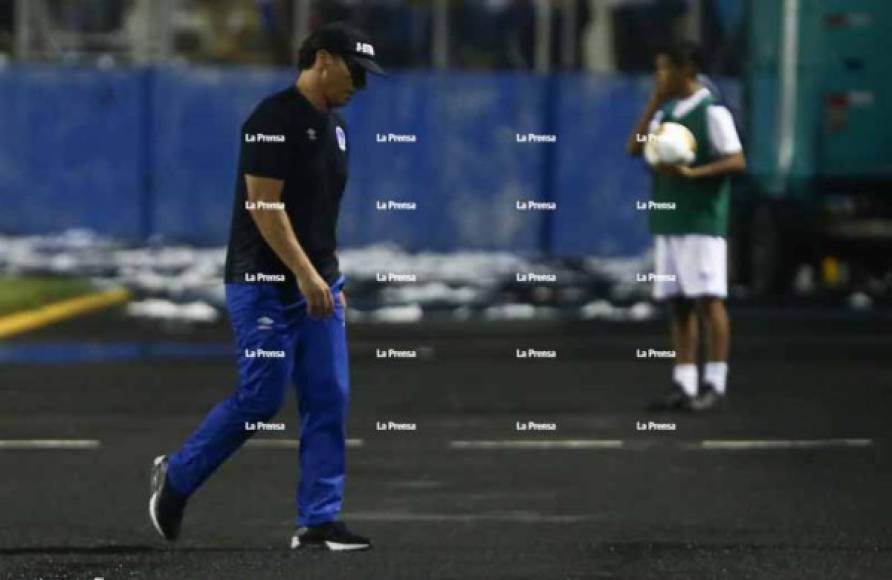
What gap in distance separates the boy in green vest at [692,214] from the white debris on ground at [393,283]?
245 inches

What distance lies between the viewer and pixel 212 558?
33.3ft

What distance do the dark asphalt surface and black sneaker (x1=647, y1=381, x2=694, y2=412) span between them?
15cm

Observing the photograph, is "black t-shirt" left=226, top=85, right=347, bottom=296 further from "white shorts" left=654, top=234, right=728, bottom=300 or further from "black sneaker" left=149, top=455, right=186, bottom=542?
"white shorts" left=654, top=234, right=728, bottom=300

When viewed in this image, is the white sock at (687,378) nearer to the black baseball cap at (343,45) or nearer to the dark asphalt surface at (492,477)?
the dark asphalt surface at (492,477)

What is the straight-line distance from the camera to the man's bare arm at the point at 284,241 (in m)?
9.96

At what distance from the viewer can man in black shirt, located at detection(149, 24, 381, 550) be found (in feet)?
33.0

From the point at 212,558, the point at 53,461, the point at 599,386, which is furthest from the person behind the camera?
the point at 599,386

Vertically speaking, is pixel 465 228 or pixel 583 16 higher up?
pixel 583 16

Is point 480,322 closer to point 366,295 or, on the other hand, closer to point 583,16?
point 366,295

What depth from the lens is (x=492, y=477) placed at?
498 inches

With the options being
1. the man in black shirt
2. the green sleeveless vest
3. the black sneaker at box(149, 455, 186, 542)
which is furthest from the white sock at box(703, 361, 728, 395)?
the black sneaker at box(149, 455, 186, 542)

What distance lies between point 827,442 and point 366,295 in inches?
456

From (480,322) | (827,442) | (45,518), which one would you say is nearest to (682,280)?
(827,442)

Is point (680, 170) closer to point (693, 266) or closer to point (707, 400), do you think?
point (693, 266)
